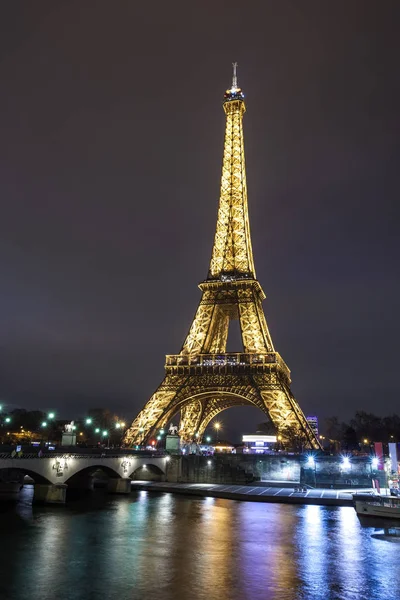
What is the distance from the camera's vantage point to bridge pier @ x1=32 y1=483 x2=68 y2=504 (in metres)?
41.8

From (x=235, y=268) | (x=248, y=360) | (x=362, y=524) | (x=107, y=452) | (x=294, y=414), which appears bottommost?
(x=362, y=524)

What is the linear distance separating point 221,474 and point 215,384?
38.3 feet

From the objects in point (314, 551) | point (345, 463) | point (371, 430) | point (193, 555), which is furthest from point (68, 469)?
point (371, 430)

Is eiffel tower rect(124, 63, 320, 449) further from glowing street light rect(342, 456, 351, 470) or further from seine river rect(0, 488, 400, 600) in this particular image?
seine river rect(0, 488, 400, 600)

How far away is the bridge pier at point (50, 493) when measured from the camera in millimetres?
41781

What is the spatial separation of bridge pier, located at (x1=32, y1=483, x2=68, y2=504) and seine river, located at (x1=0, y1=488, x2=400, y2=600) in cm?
160

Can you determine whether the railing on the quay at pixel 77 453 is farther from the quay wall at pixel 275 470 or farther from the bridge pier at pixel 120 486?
the quay wall at pixel 275 470

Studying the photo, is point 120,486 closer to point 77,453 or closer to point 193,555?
point 77,453

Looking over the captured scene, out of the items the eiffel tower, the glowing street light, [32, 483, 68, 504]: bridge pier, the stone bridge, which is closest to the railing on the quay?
the stone bridge

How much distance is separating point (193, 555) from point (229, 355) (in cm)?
4558

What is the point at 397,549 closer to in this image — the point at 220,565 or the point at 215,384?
the point at 220,565

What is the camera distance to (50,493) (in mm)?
41969

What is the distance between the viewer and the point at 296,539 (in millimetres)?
29516

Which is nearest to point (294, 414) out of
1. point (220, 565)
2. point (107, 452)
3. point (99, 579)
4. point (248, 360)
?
point (248, 360)
